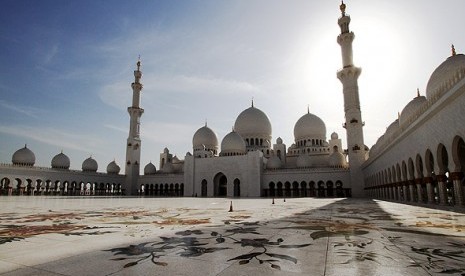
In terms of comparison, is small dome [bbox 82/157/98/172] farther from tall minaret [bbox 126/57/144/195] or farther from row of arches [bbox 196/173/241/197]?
row of arches [bbox 196/173/241/197]

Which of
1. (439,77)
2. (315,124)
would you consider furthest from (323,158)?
(439,77)

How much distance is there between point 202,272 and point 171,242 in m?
1.41

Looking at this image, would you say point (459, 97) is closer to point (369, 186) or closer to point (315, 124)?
point (369, 186)

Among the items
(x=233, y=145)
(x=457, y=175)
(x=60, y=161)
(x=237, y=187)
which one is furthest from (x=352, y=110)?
(x=60, y=161)

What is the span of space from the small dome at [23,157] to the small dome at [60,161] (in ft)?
10.7

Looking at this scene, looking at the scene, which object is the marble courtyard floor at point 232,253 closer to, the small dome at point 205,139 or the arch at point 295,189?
the arch at point 295,189

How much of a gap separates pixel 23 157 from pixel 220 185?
27095mm

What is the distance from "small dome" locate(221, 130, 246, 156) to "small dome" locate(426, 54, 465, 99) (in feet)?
87.5

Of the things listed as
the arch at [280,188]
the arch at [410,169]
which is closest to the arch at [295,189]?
the arch at [280,188]

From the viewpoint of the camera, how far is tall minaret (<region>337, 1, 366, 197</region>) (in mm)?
32281

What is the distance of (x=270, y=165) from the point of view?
131ft

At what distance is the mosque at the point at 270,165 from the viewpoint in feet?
64.6

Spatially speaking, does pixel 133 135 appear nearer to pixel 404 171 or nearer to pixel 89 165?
pixel 89 165

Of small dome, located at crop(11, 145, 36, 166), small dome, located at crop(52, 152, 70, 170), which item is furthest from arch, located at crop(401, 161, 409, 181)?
small dome, located at crop(11, 145, 36, 166)
